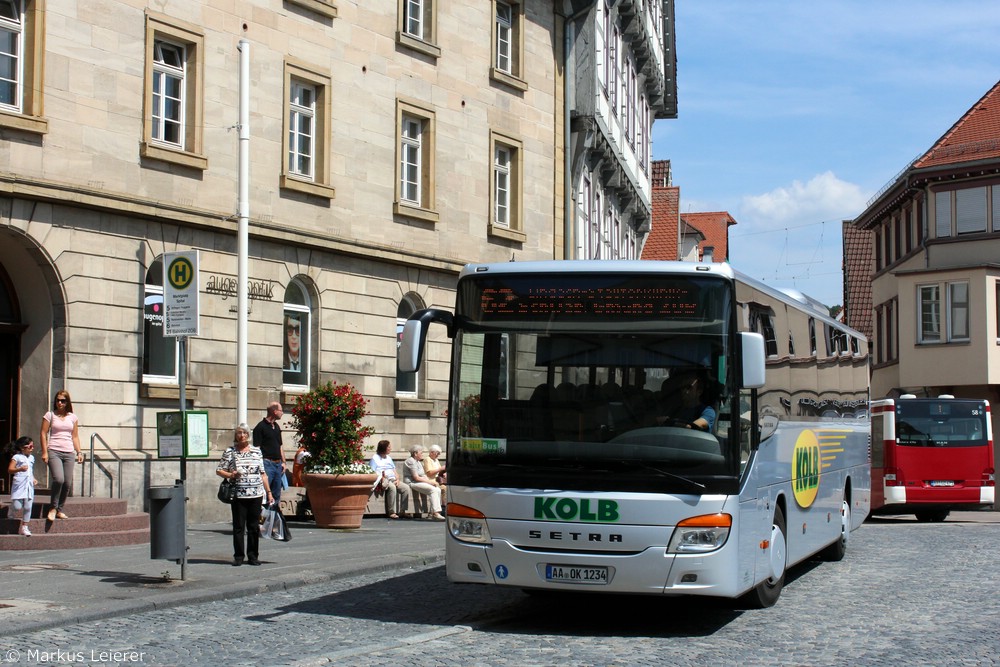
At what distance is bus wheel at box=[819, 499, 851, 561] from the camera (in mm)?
17094

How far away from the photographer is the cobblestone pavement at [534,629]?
950 centimetres

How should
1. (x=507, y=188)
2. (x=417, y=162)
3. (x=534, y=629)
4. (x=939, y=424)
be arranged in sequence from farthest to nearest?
(x=507, y=188) → (x=939, y=424) → (x=417, y=162) → (x=534, y=629)

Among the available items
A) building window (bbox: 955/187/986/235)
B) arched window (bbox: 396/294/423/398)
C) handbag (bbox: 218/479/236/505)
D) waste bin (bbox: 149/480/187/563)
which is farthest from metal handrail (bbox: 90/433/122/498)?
building window (bbox: 955/187/986/235)

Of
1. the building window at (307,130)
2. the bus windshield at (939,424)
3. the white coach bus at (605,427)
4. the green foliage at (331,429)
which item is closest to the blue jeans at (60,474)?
the green foliage at (331,429)

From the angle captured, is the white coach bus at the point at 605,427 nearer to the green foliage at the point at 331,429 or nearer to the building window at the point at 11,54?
the green foliage at the point at 331,429

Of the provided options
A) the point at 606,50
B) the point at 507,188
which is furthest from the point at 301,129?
the point at 606,50

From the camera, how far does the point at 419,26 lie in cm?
2803

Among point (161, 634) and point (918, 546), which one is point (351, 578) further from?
point (918, 546)

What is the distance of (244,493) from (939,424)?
782 inches

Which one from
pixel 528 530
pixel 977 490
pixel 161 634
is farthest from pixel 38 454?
pixel 977 490

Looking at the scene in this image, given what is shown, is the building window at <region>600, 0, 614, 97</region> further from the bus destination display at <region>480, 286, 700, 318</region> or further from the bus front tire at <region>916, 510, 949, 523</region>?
the bus destination display at <region>480, 286, 700, 318</region>

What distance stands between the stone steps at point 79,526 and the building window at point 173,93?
18.7 ft

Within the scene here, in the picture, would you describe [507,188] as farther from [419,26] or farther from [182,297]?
[182,297]

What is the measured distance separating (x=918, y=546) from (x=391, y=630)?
38.8 feet
